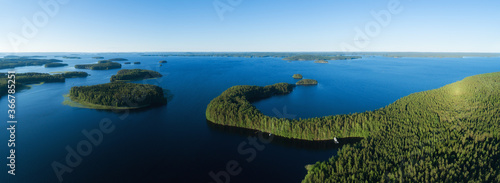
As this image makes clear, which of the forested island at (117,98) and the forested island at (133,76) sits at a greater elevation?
the forested island at (133,76)

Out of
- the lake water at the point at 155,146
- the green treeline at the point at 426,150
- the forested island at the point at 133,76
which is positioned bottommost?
the lake water at the point at 155,146

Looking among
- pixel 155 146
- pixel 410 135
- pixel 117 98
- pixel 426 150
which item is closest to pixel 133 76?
pixel 117 98

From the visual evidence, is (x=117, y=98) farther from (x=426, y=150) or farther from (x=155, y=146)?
(x=426, y=150)

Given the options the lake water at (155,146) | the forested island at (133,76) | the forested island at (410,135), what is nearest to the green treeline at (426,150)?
the forested island at (410,135)

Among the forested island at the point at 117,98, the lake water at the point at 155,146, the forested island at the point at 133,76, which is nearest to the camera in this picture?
the lake water at the point at 155,146

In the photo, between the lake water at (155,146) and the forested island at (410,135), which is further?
the lake water at (155,146)

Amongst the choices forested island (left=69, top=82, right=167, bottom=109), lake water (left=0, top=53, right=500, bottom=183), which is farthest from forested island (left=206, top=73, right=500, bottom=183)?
forested island (left=69, top=82, right=167, bottom=109)

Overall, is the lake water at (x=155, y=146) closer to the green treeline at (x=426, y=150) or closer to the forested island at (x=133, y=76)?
the green treeline at (x=426, y=150)

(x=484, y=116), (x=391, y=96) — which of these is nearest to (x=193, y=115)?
(x=484, y=116)

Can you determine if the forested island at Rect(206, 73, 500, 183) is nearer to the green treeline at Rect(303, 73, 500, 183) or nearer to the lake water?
the green treeline at Rect(303, 73, 500, 183)
